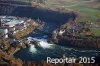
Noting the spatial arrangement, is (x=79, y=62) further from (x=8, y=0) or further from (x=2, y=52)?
(x=8, y=0)

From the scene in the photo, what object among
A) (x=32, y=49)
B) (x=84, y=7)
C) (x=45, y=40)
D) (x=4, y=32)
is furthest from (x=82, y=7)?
(x=4, y=32)

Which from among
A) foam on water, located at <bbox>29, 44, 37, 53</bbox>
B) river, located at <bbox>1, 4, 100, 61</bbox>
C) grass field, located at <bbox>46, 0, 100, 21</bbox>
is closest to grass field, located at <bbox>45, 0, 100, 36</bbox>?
grass field, located at <bbox>46, 0, 100, 21</bbox>

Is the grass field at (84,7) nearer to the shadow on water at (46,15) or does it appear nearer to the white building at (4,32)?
the shadow on water at (46,15)

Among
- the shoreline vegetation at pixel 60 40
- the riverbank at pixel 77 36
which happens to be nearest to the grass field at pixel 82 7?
the riverbank at pixel 77 36

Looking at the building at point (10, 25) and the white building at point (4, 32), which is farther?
the building at point (10, 25)

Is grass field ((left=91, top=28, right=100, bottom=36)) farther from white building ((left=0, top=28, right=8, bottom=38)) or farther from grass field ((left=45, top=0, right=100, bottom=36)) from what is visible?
white building ((left=0, top=28, right=8, bottom=38))

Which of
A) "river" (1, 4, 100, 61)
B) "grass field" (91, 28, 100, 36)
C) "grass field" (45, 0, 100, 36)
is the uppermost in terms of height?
"grass field" (45, 0, 100, 36)

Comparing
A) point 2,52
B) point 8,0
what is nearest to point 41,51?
point 2,52

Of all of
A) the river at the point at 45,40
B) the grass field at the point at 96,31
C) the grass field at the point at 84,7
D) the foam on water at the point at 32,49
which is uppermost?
the grass field at the point at 84,7
